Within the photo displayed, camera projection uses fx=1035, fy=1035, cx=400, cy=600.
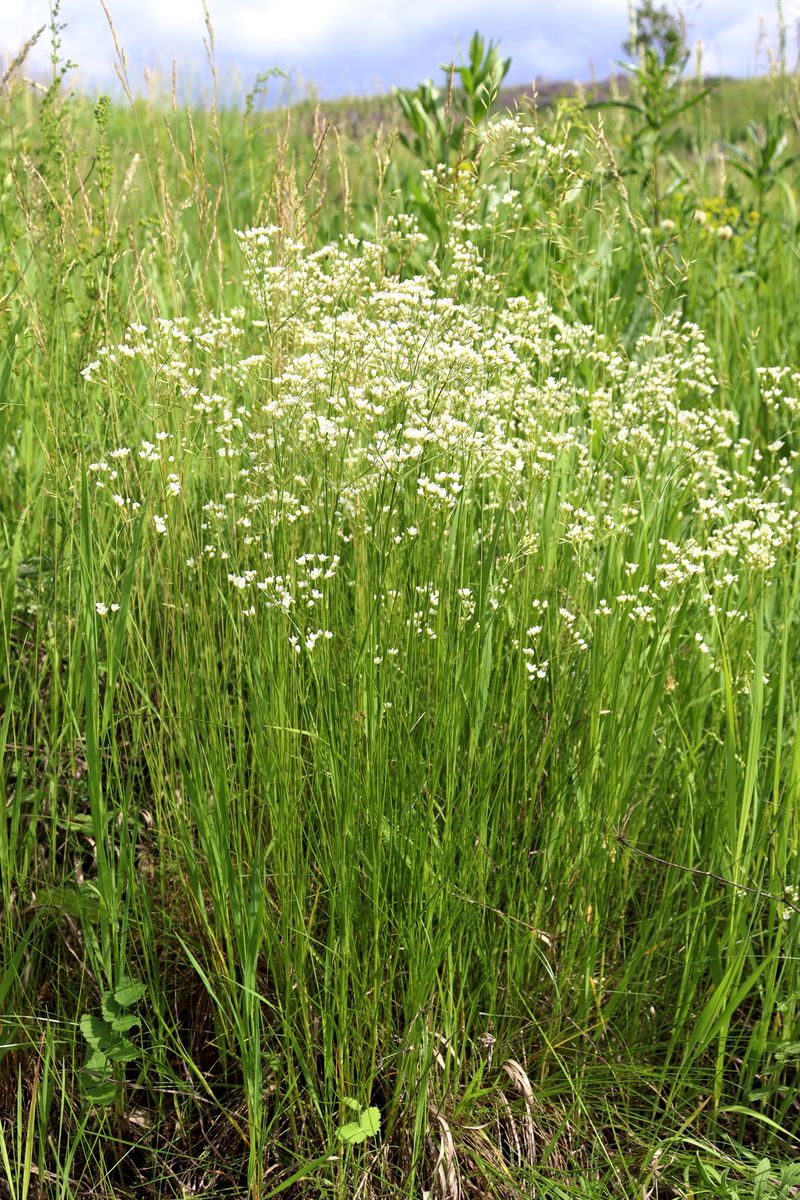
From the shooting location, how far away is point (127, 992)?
1646mm

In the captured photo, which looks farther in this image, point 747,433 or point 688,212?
point 688,212

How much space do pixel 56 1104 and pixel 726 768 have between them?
4.34ft

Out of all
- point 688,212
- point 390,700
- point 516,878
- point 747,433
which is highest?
point 688,212

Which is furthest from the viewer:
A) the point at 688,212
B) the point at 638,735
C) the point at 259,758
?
the point at 688,212

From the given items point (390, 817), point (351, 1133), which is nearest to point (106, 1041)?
point (351, 1133)

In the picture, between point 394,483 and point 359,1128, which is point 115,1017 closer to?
point 359,1128

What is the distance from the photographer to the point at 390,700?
5.95 feet

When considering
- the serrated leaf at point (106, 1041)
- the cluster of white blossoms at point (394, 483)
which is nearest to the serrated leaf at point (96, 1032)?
the serrated leaf at point (106, 1041)

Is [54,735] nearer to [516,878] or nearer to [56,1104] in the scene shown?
[56,1104]

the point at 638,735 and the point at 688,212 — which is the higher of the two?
the point at 688,212

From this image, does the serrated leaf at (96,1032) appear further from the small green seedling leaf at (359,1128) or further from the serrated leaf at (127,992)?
the small green seedling leaf at (359,1128)

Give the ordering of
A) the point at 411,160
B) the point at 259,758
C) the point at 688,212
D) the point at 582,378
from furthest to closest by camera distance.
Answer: the point at 411,160 < the point at 688,212 < the point at 582,378 < the point at 259,758

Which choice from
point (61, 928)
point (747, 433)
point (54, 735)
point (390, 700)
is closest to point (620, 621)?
point (390, 700)

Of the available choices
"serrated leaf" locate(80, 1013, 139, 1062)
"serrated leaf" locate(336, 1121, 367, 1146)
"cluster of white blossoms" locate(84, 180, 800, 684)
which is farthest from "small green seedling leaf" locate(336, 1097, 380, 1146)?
"cluster of white blossoms" locate(84, 180, 800, 684)
